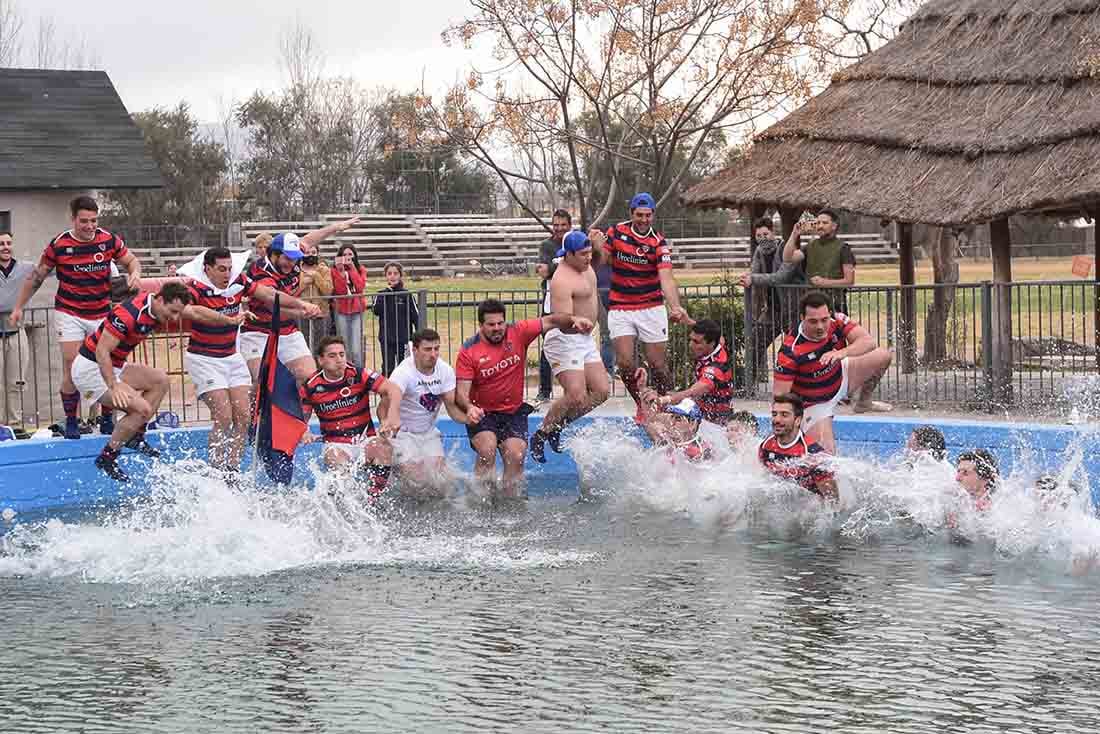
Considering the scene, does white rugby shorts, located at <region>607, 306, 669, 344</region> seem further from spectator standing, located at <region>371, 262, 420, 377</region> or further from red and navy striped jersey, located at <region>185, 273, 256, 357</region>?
red and navy striped jersey, located at <region>185, 273, 256, 357</region>

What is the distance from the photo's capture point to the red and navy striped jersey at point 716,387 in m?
14.3

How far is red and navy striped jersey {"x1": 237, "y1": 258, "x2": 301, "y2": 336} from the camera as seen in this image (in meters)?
14.4

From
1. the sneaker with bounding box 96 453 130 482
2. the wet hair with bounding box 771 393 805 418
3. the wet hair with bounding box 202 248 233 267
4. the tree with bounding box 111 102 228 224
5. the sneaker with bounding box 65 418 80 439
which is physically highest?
the tree with bounding box 111 102 228 224

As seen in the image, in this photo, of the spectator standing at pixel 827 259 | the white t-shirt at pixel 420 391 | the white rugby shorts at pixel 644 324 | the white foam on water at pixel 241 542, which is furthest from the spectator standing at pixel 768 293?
the white foam on water at pixel 241 542

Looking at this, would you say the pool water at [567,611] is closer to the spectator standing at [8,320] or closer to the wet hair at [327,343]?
the wet hair at [327,343]

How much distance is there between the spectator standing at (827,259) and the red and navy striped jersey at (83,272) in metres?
6.93

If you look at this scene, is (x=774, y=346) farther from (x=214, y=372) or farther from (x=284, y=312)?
(x=214, y=372)

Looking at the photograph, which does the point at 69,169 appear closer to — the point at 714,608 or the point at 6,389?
the point at 6,389

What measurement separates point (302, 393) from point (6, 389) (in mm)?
4531

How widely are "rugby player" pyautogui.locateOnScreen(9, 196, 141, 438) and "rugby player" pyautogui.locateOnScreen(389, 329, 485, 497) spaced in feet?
9.55

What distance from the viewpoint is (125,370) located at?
46.3ft

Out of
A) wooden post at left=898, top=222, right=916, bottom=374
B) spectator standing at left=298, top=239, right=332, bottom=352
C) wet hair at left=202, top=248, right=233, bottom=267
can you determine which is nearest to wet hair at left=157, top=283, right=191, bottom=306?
wet hair at left=202, top=248, right=233, bottom=267

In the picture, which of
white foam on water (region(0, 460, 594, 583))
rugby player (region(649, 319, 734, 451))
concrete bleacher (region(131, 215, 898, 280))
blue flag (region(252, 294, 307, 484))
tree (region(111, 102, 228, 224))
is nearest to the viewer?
white foam on water (region(0, 460, 594, 583))

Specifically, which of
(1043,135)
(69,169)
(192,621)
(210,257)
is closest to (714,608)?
(192,621)
